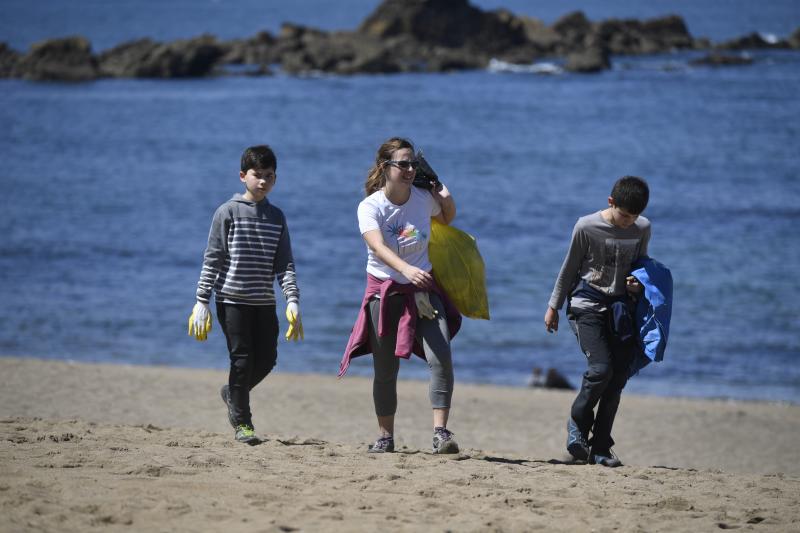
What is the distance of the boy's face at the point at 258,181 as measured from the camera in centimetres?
637

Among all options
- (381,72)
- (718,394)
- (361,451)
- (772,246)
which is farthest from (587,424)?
(381,72)

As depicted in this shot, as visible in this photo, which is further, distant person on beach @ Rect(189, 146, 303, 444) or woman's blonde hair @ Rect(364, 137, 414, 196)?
distant person on beach @ Rect(189, 146, 303, 444)

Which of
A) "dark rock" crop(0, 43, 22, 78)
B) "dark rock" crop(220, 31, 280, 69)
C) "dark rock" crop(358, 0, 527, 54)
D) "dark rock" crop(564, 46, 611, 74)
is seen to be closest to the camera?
"dark rock" crop(564, 46, 611, 74)

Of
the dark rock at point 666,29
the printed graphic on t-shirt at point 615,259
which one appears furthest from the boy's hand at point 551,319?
the dark rock at point 666,29

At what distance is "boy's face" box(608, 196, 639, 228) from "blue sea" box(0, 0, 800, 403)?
289 inches

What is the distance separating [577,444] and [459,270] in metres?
1.26

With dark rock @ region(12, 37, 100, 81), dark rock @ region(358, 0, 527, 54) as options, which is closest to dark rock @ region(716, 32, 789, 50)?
dark rock @ region(358, 0, 527, 54)

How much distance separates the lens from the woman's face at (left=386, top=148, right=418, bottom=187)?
6.13 metres

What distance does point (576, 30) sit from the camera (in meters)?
80.2

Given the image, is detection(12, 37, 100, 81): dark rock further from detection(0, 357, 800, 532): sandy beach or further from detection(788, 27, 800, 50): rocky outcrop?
detection(0, 357, 800, 532): sandy beach

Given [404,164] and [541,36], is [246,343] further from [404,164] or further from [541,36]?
[541,36]

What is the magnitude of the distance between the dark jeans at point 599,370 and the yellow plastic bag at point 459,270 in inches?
22.6

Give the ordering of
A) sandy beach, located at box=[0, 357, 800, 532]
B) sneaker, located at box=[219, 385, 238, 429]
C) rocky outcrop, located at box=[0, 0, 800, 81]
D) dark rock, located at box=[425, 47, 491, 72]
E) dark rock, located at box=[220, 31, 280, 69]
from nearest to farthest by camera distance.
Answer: sandy beach, located at box=[0, 357, 800, 532] < sneaker, located at box=[219, 385, 238, 429] < rocky outcrop, located at box=[0, 0, 800, 81] < dark rock, located at box=[425, 47, 491, 72] < dark rock, located at box=[220, 31, 280, 69]

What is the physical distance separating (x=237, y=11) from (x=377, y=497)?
501ft
